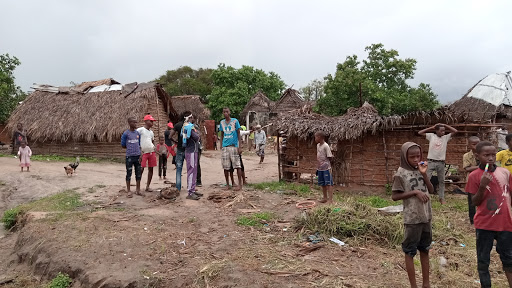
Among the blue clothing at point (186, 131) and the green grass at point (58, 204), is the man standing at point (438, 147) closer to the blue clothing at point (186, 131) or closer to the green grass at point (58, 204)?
the blue clothing at point (186, 131)

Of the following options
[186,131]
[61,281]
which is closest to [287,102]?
[186,131]

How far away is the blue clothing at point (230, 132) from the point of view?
26.7 feet

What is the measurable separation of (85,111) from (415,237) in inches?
688

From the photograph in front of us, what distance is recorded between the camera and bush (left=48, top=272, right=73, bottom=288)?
432 centimetres

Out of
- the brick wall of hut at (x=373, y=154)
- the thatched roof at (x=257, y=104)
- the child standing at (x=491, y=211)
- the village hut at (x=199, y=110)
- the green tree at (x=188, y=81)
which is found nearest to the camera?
the child standing at (x=491, y=211)

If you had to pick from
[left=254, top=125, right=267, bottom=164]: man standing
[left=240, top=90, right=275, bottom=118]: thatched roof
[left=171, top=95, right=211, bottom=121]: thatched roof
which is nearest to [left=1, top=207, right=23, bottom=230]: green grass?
[left=254, top=125, right=267, bottom=164]: man standing

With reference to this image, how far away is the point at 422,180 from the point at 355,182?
20.9ft

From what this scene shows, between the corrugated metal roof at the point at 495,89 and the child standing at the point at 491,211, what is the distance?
51.6ft

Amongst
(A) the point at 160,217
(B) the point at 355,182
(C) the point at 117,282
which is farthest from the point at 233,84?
(C) the point at 117,282

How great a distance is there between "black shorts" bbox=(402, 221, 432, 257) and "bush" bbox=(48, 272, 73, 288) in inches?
156

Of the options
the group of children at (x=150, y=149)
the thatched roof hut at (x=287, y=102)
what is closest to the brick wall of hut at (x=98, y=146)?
the group of children at (x=150, y=149)

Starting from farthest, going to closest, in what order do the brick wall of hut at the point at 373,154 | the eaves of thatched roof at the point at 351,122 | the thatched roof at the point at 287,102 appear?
the thatched roof at the point at 287,102 → the brick wall of hut at the point at 373,154 → the eaves of thatched roof at the point at 351,122

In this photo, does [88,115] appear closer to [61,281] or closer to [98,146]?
[98,146]

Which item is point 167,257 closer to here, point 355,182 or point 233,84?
point 355,182
